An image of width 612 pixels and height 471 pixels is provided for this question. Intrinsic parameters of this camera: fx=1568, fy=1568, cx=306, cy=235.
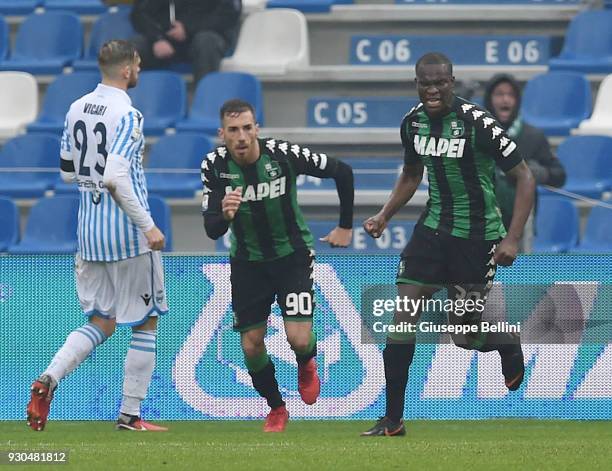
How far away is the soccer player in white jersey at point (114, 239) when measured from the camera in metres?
8.32

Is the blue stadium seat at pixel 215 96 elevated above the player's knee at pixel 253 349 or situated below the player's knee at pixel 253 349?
above

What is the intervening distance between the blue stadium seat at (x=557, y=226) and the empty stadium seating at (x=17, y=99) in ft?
15.9

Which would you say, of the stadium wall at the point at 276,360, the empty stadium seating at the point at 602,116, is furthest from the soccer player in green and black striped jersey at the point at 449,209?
the empty stadium seating at the point at 602,116

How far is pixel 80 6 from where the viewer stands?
14.8 meters

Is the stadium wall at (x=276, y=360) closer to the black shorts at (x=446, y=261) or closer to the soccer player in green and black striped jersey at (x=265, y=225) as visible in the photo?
the soccer player in green and black striped jersey at (x=265, y=225)

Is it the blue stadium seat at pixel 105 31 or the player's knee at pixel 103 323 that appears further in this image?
the blue stadium seat at pixel 105 31

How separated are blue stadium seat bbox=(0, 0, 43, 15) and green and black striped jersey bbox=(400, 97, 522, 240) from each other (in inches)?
305

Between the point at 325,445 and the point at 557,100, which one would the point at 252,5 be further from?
the point at 325,445

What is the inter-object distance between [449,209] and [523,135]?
7.76 feet

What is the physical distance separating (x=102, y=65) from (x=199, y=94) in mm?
4723

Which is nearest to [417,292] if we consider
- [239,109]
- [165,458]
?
[239,109]

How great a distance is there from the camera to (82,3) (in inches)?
583

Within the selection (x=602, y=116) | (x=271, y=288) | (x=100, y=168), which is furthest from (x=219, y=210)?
(x=602, y=116)

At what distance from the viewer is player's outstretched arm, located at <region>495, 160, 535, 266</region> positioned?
25.1 ft
